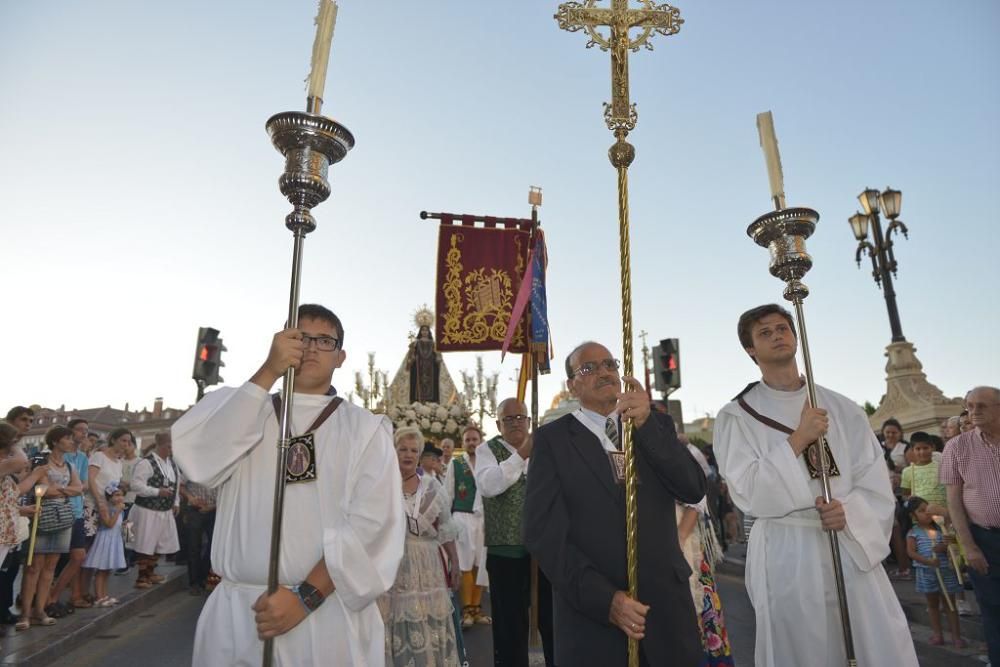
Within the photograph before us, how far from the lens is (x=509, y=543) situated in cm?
521

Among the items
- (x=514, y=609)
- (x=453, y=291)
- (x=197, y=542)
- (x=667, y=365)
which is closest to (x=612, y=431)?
(x=514, y=609)

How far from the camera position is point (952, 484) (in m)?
4.92

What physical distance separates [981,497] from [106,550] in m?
9.11

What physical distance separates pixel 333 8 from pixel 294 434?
1808mm

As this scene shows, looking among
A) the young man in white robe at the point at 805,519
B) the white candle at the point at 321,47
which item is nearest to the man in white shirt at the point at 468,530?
the young man in white robe at the point at 805,519

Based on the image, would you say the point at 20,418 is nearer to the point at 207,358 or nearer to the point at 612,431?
the point at 207,358

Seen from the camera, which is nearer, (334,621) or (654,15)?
(334,621)

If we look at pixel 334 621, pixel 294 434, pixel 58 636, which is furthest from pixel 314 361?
pixel 58 636

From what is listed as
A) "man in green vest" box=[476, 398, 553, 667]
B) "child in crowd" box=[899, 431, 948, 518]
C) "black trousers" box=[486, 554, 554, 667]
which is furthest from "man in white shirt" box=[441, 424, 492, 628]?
"child in crowd" box=[899, 431, 948, 518]

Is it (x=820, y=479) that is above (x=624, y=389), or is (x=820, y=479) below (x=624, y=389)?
below

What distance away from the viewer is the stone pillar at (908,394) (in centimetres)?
1256

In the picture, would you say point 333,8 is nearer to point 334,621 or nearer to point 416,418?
point 334,621

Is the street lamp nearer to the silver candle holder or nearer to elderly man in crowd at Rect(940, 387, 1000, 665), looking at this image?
elderly man in crowd at Rect(940, 387, 1000, 665)

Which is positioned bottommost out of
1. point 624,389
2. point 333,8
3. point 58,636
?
point 58,636
